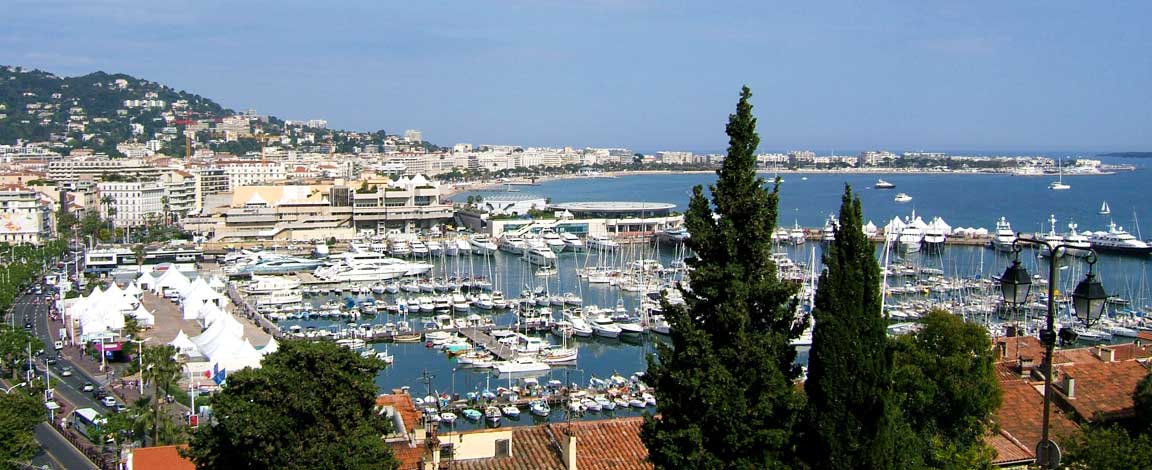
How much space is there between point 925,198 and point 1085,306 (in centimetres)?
7700

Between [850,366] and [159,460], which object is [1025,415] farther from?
[159,460]

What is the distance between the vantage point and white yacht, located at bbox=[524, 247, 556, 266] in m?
35.1

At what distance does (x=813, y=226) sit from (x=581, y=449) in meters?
48.2

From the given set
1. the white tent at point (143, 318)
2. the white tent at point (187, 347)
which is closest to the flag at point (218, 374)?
the white tent at point (187, 347)

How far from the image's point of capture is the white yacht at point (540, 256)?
35.1 meters

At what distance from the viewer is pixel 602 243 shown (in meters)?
39.3

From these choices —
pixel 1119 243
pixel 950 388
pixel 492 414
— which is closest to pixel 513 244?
pixel 1119 243

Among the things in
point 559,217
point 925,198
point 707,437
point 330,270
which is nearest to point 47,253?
point 330,270

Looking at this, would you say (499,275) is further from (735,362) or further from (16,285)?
(735,362)

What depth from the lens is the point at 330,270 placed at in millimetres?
30797

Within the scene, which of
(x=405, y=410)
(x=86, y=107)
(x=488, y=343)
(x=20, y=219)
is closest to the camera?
(x=405, y=410)

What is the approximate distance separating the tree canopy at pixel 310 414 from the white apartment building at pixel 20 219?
116ft

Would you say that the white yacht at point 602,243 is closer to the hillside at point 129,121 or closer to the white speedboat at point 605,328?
the white speedboat at point 605,328

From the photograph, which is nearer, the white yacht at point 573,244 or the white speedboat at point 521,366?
the white speedboat at point 521,366
